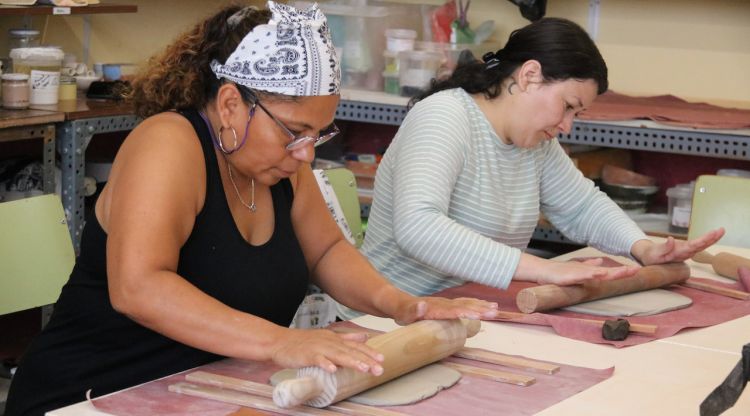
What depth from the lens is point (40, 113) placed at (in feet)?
10.6

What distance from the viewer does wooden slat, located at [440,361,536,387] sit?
5.46 feet

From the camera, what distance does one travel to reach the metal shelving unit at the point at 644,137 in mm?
3434

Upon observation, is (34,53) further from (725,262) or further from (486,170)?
(725,262)

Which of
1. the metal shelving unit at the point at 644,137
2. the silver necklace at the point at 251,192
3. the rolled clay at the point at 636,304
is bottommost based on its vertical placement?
the rolled clay at the point at 636,304

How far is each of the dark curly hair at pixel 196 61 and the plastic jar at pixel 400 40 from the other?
2209mm

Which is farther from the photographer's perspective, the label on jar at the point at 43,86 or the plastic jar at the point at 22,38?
the plastic jar at the point at 22,38

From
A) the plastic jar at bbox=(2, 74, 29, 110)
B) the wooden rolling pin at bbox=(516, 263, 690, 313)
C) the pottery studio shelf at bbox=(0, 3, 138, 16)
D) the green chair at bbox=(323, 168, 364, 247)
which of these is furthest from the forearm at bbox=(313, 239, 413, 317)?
the pottery studio shelf at bbox=(0, 3, 138, 16)

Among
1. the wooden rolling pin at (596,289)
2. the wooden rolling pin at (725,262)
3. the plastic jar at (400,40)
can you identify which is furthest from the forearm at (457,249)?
the plastic jar at (400,40)

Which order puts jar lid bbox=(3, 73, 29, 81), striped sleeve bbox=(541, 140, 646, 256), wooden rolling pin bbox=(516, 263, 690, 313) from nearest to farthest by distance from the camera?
wooden rolling pin bbox=(516, 263, 690, 313), striped sleeve bbox=(541, 140, 646, 256), jar lid bbox=(3, 73, 29, 81)

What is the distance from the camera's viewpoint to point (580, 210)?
2.78 metres

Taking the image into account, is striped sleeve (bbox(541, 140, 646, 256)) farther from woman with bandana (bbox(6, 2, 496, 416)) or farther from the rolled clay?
woman with bandana (bbox(6, 2, 496, 416))

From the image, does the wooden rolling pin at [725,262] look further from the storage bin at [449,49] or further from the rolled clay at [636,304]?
the storage bin at [449,49]

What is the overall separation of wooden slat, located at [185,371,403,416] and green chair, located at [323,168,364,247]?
3.93 feet

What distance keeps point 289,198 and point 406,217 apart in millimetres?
340
